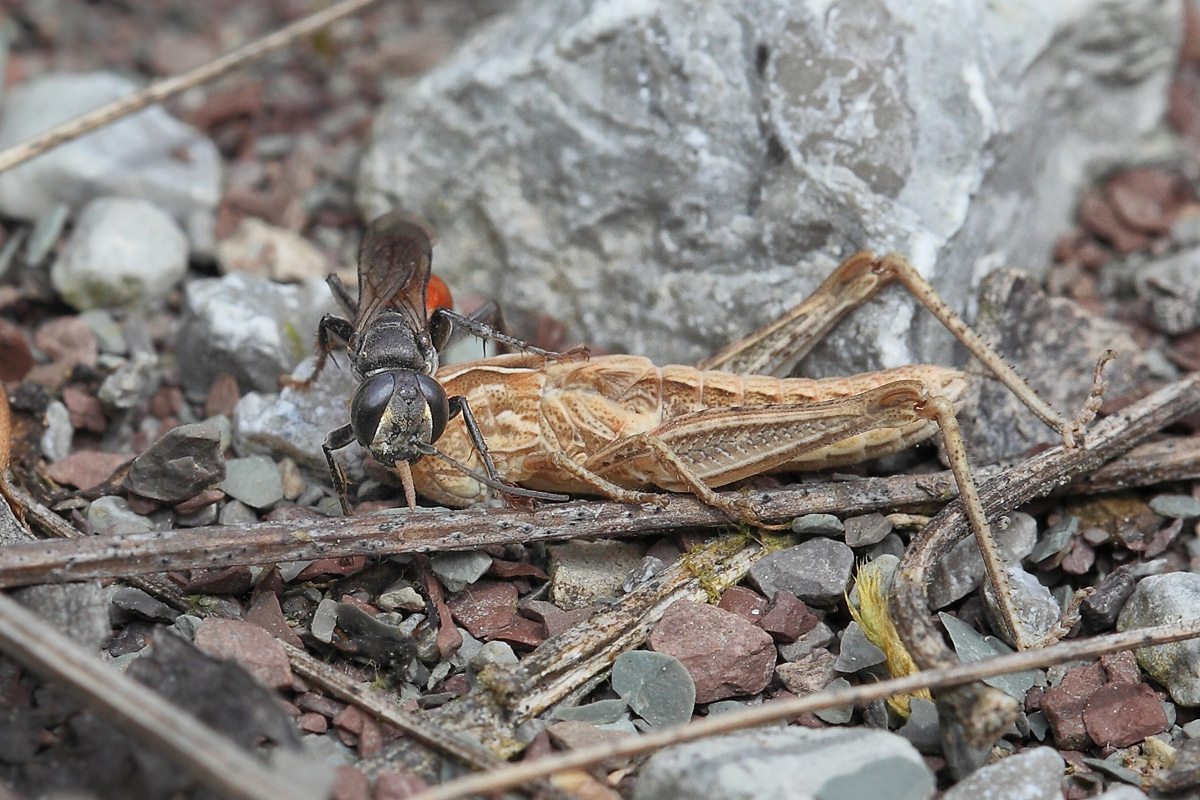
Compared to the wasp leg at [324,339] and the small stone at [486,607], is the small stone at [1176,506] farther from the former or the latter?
the wasp leg at [324,339]

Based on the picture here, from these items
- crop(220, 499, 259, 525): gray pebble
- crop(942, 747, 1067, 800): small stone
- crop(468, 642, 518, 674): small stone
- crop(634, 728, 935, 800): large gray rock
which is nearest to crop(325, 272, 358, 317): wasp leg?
crop(220, 499, 259, 525): gray pebble

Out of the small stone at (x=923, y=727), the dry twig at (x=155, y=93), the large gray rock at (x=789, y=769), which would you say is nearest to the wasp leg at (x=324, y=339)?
the dry twig at (x=155, y=93)

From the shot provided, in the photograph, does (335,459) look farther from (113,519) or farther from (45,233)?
(45,233)

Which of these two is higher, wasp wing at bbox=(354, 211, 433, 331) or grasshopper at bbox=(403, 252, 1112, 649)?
wasp wing at bbox=(354, 211, 433, 331)

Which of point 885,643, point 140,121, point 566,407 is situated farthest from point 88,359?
point 885,643

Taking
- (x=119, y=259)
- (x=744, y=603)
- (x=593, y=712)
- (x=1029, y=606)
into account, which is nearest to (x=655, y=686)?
(x=593, y=712)

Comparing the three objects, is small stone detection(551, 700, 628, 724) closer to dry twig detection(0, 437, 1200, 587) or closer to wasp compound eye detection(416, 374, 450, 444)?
dry twig detection(0, 437, 1200, 587)
